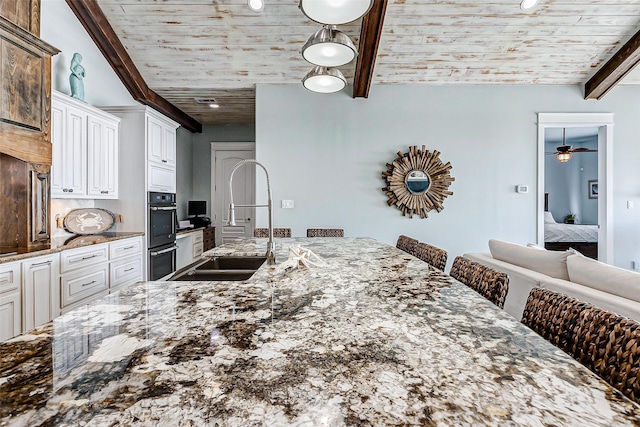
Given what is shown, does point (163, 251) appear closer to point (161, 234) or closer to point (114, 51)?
point (161, 234)

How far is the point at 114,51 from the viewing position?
3.52 meters

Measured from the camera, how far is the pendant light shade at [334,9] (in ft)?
5.41

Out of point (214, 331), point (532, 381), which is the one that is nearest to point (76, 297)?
point (214, 331)

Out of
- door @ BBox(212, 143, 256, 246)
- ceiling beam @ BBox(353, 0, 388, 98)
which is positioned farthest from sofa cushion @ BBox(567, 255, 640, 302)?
door @ BBox(212, 143, 256, 246)

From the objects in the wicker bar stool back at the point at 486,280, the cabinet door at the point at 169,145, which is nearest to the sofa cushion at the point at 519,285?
the wicker bar stool back at the point at 486,280

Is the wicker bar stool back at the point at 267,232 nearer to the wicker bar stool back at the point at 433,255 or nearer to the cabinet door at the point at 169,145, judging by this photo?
the cabinet door at the point at 169,145

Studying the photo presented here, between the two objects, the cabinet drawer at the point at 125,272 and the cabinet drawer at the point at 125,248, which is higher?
the cabinet drawer at the point at 125,248

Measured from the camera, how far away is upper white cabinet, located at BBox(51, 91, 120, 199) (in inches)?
111

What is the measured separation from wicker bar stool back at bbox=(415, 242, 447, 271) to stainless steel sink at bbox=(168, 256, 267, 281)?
3.22 feet

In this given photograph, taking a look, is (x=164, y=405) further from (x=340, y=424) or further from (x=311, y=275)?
(x=311, y=275)

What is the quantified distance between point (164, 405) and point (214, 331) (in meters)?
0.30

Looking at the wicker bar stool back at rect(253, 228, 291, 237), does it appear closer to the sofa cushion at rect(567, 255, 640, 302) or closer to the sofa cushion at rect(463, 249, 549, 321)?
the sofa cushion at rect(463, 249, 549, 321)

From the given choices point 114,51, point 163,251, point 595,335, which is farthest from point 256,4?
point 595,335

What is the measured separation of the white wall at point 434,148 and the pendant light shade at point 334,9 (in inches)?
98.3
